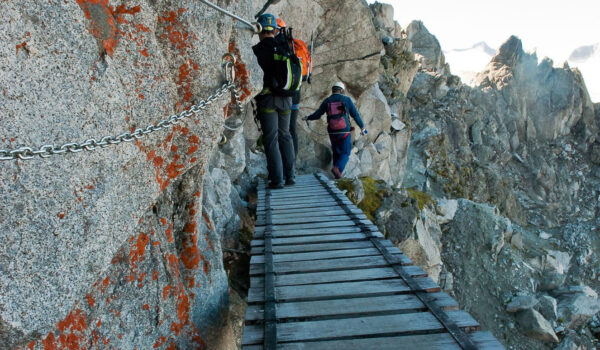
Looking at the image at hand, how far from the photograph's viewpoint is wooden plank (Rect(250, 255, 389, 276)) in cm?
494

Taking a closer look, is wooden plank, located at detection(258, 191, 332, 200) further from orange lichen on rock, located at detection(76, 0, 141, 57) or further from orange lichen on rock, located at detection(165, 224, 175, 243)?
orange lichen on rock, located at detection(76, 0, 141, 57)

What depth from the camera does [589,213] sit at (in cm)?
5631

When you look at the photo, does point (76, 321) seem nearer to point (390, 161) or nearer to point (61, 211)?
point (61, 211)

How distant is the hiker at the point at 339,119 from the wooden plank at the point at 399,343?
29.9 ft

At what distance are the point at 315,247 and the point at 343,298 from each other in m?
1.59

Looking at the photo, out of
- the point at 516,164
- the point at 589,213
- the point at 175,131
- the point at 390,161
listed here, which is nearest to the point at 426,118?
the point at 390,161

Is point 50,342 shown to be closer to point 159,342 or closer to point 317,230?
point 159,342

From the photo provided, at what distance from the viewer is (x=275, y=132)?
8.21 metres

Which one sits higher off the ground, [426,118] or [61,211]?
[426,118]

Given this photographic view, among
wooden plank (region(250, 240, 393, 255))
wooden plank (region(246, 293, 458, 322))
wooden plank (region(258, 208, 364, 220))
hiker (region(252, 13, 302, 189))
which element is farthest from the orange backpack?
wooden plank (region(246, 293, 458, 322))

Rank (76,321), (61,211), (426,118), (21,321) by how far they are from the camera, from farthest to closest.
A: (426,118)
(76,321)
(61,211)
(21,321)

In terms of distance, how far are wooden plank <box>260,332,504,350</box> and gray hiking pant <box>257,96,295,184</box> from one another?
17.7 ft

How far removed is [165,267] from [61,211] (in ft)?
4.96

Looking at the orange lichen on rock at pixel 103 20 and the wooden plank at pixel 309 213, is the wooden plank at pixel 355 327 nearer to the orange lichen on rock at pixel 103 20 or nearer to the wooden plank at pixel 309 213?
the orange lichen on rock at pixel 103 20
